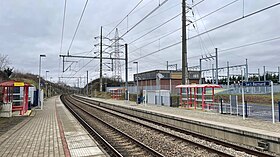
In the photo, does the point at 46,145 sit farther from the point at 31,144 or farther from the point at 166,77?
the point at 166,77

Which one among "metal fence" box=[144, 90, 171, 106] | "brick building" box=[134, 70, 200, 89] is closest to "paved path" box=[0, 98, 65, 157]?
"metal fence" box=[144, 90, 171, 106]

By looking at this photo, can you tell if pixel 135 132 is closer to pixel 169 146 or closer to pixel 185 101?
pixel 169 146

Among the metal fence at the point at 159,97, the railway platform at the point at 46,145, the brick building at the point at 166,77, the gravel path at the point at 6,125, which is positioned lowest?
the gravel path at the point at 6,125

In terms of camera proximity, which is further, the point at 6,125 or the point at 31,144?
the point at 6,125

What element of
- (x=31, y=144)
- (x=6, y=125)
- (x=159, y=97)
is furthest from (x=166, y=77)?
(x=31, y=144)

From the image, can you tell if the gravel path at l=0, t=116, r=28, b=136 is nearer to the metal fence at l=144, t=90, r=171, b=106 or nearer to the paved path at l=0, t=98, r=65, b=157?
the paved path at l=0, t=98, r=65, b=157

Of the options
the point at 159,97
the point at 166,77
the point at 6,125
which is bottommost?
the point at 6,125

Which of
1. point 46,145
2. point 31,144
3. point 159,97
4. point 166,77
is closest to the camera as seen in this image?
point 46,145

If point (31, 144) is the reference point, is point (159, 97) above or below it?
above

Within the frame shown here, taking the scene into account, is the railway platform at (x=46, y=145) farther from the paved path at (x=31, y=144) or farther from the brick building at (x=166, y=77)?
the brick building at (x=166, y=77)

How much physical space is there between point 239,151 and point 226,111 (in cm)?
1089

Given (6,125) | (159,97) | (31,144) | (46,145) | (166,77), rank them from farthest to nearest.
A: (166,77), (159,97), (6,125), (31,144), (46,145)

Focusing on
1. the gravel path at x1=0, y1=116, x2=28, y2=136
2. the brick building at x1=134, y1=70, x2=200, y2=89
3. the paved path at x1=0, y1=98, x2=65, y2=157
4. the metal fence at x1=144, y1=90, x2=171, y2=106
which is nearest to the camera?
the paved path at x1=0, y1=98, x2=65, y2=157

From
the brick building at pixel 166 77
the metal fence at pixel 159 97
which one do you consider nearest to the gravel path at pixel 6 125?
the metal fence at pixel 159 97
